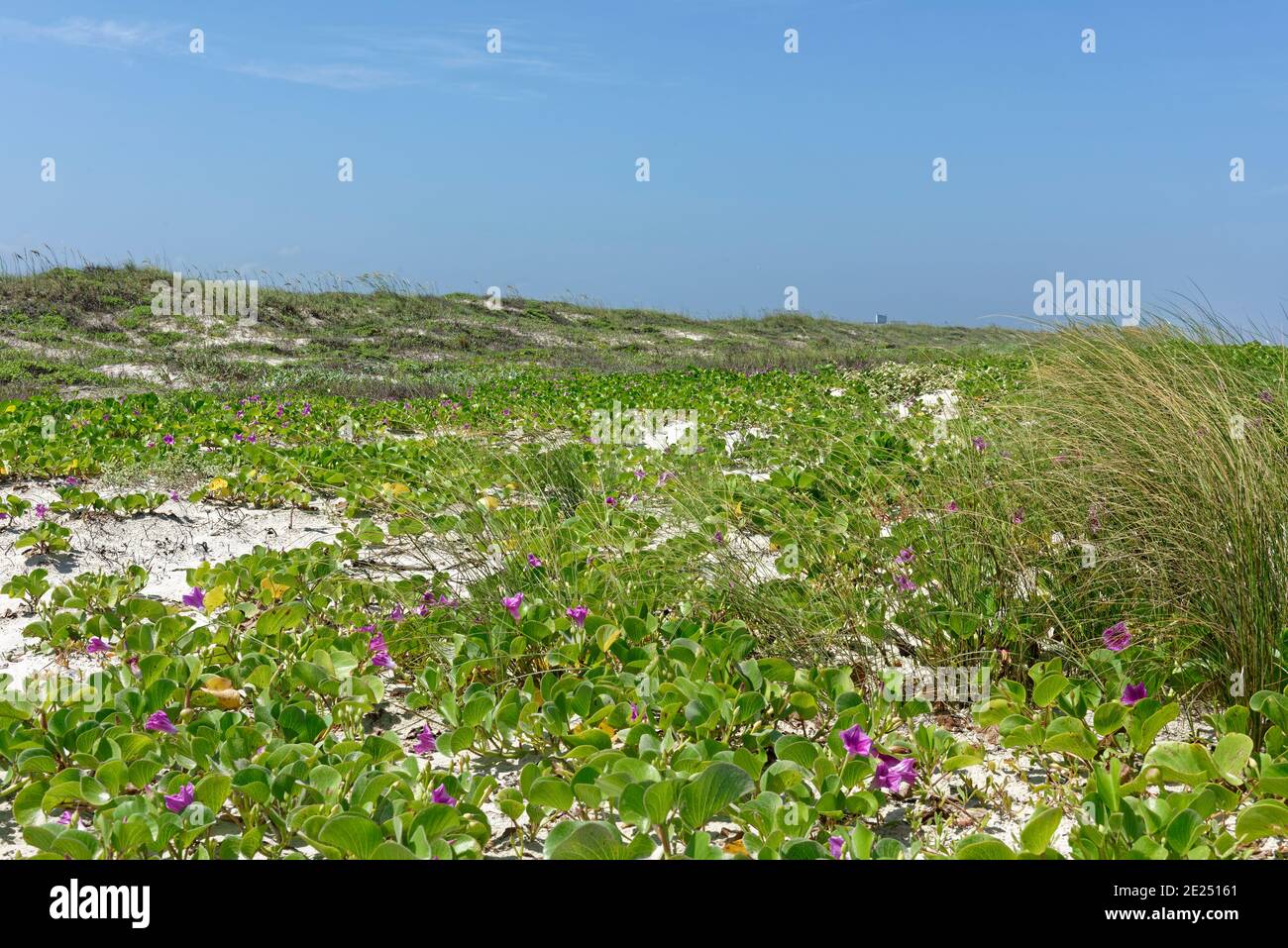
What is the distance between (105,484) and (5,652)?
2689mm

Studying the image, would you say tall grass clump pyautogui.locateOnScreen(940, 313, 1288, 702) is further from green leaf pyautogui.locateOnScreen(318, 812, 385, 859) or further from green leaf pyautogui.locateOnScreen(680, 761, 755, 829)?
green leaf pyautogui.locateOnScreen(318, 812, 385, 859)

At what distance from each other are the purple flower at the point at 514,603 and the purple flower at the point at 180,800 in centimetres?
134

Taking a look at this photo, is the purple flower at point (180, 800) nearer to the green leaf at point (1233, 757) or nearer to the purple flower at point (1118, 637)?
the green leaf at point (1233, 757)

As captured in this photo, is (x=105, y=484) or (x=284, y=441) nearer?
(x=105, y=484)

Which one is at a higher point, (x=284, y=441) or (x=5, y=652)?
(x=284, y=441)

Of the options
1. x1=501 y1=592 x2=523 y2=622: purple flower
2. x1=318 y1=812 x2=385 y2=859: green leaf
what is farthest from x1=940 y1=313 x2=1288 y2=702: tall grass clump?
x1=318 y1=812 x2=385 y2=859: green leaf

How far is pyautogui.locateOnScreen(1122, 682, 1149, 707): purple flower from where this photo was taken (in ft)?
9.67

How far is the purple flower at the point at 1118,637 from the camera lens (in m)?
3.30

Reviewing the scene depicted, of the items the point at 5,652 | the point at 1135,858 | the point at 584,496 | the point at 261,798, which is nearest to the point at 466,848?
the point at 261,798

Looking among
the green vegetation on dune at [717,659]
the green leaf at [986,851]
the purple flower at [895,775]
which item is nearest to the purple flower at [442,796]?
the green vegetation on dune at [717,659]

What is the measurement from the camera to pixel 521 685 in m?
3.67

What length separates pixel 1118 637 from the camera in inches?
131

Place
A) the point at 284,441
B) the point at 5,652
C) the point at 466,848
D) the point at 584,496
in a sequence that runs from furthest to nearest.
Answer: the point at 284,441
the point at 584,496
the point at 5,652
the point at 466,848
